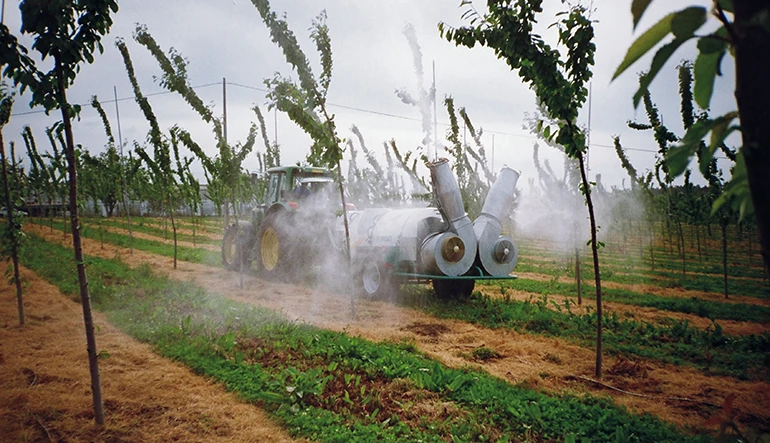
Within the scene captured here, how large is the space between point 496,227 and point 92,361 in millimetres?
8285

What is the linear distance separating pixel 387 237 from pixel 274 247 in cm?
417

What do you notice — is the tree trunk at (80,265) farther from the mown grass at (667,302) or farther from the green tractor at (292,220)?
the mown grass at (667,302)

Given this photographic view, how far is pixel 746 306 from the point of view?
438 inches

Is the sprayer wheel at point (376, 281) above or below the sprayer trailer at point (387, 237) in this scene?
below

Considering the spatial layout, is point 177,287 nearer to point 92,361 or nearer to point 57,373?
point 57,373

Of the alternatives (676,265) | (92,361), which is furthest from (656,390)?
(676,265)

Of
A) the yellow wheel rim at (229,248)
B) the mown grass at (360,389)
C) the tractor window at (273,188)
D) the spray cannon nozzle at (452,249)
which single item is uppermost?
the tractor window at (273,188)

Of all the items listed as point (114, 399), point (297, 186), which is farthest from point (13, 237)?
point (297, 186)

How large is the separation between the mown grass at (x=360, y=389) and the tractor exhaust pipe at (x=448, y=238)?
2.95 metres

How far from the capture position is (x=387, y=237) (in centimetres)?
1124

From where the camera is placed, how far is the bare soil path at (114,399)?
4.52 m

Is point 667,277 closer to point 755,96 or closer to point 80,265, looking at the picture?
point 80,265

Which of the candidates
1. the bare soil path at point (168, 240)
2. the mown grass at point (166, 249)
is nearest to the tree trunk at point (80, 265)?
the mown grass at point (166, 249)

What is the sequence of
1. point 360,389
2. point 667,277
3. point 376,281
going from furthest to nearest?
1. point 667,277
2. point 376,281
3. point 360,389
